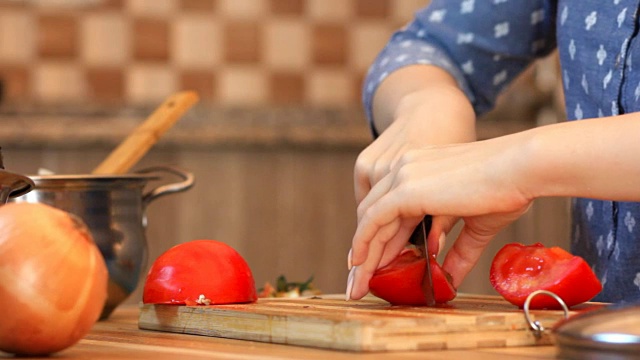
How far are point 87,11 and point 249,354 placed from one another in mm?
2130

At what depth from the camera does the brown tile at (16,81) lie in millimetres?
2633

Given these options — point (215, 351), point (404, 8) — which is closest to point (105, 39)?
point (404, 8)

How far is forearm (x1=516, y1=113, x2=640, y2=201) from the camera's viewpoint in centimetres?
86

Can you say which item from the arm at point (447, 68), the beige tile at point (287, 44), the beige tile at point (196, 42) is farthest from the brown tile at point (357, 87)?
the arm at point (447, 68)

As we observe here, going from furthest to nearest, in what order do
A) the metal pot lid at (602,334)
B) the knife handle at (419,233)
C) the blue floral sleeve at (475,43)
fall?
the blue floral sleeve at (475,43)
the knife handle at (419,233)
the metal pot lid at (602,334)

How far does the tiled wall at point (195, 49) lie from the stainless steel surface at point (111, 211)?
1.56 m

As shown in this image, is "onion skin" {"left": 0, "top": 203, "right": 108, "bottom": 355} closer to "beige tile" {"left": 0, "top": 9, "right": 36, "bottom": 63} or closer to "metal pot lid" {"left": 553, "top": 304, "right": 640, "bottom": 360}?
"metal pot lid" {"left": 553, "top": 304, "right": 640, "bottom": 360}

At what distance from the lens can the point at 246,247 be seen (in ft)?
8.80

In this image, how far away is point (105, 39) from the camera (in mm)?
2715

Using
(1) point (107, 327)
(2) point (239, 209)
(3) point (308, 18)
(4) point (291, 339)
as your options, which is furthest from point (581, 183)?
(3) point (308, 18)

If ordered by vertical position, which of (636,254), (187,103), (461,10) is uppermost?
(461,10)

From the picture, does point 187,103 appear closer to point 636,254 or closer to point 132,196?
point 132,196

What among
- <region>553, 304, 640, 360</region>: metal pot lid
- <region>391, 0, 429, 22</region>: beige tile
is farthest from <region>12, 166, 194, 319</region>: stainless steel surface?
<region>391, 0, 429, 22</region>: beige tile

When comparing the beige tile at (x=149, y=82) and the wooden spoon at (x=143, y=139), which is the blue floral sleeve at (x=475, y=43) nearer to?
the wooden spoon at (x=143, y=139)
